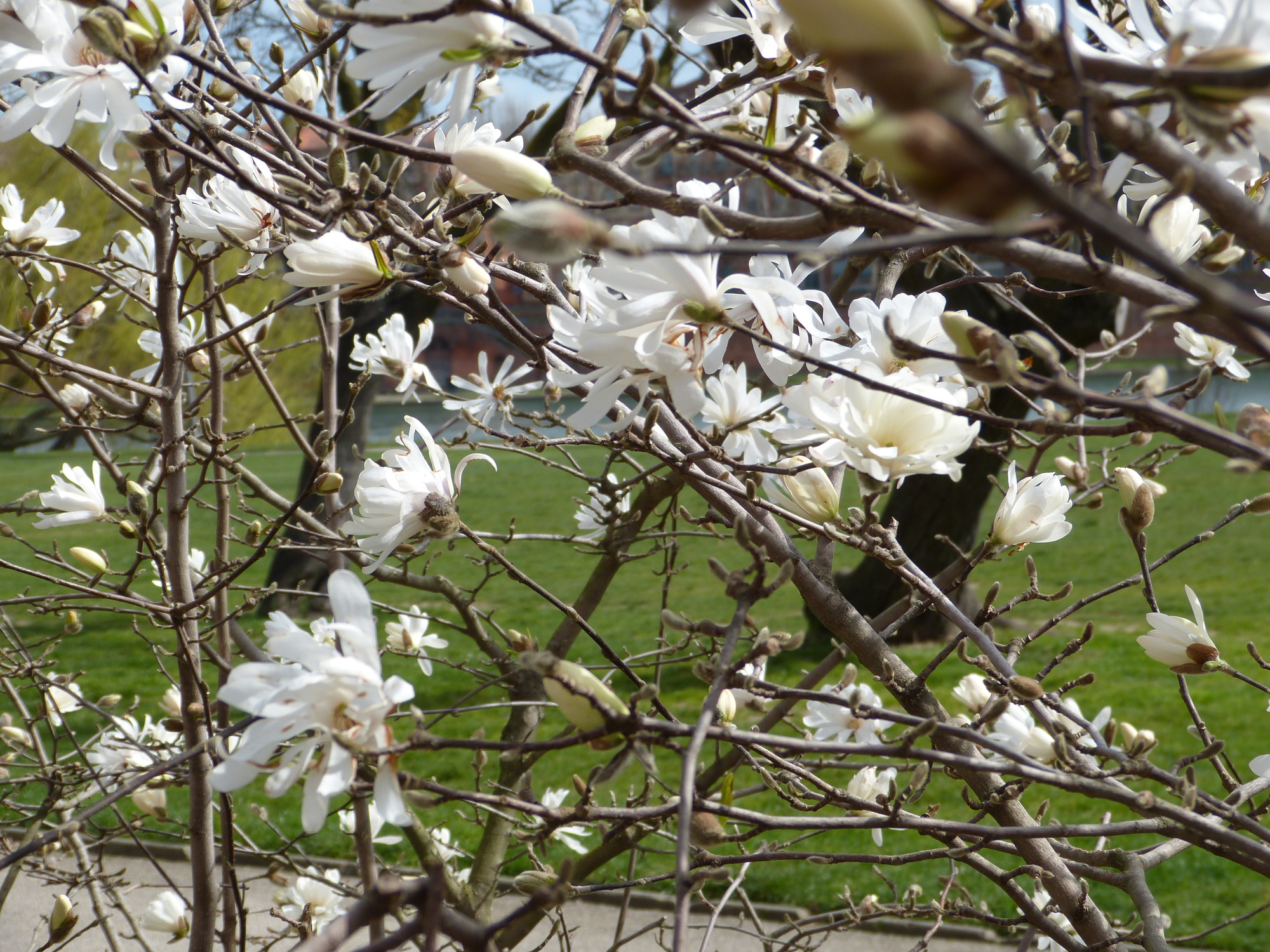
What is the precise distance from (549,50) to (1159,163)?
0.35 metres

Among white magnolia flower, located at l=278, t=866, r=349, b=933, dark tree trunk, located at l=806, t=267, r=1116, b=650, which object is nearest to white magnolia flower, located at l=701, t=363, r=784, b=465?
white magnolia flower, located at l=278, t=866, r=349, b=933

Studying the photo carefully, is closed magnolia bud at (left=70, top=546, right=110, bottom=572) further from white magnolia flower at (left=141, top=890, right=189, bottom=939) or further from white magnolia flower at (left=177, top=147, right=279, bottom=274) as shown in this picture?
white magnolia flower at (left=141, top=890, right=189, bottom=939)

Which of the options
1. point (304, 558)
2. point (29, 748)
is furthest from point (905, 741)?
point (304, 558)

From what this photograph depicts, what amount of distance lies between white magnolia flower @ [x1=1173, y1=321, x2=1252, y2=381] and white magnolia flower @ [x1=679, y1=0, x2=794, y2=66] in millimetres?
789

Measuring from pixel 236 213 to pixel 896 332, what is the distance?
75 centimetres

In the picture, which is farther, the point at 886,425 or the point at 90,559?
the point at 90,559

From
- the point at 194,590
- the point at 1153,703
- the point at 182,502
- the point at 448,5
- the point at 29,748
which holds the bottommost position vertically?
the point at 1153,703

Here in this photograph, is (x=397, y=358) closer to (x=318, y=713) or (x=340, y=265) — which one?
(x=340, y=265)

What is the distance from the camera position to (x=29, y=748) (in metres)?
2.23

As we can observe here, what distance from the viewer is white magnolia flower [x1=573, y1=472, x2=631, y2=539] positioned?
1.87m

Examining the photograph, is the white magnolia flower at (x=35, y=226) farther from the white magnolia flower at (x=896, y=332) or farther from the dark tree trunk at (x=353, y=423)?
the dark tree trunk at (x=353, y=423)

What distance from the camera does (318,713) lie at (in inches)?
25.8

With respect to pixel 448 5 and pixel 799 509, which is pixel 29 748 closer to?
pixel 799 509

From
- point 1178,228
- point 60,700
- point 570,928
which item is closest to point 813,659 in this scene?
point 570,928
